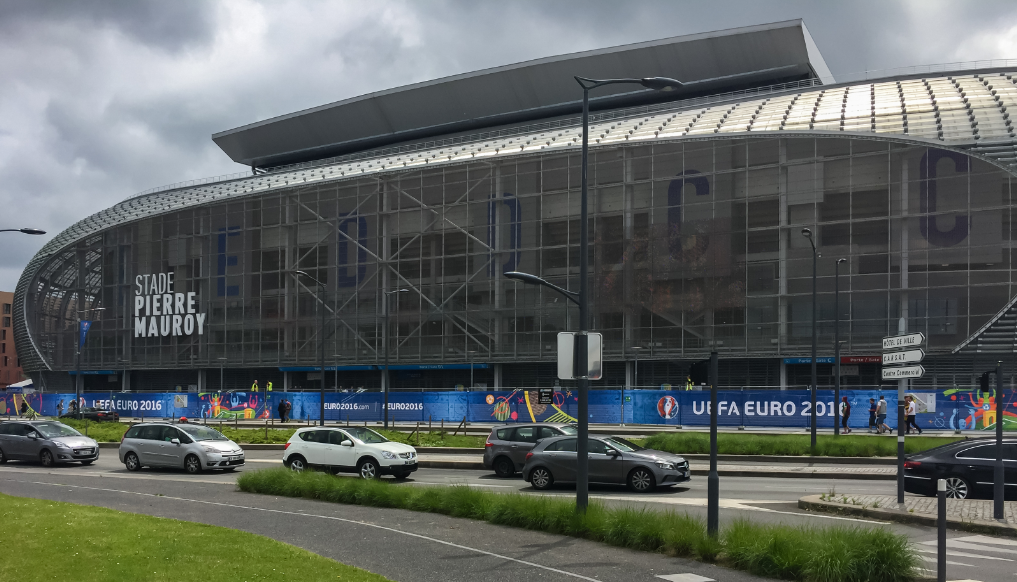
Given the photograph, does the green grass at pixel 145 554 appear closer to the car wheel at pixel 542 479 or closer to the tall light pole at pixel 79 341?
the car wheel at pixel 542 479

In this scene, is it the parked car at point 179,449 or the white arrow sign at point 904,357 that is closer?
the white arrow sign at point 904,357

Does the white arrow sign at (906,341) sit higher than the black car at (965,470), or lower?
higher

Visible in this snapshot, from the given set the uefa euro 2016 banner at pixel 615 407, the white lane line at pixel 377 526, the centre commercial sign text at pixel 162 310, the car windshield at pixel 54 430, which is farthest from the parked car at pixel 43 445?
the centre commercial sign text at pixel 162 310

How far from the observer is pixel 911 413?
35938 millimetres

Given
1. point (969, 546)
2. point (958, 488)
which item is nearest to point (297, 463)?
point (958, 488)

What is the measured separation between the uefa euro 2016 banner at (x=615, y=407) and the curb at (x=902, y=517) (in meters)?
21.1

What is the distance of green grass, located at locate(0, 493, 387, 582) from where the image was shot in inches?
395

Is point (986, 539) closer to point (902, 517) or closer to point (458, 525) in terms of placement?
point (902, 517)

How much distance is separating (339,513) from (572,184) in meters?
43.4

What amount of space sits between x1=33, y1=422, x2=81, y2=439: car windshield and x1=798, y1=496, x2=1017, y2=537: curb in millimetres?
22840

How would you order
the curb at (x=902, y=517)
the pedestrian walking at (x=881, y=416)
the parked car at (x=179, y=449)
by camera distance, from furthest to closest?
the pedestrian walking at (x=881, y=416) < the parked car at (x=179, y=449) < the curb at (x=902, y=517)

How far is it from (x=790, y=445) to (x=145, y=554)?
71.1ft

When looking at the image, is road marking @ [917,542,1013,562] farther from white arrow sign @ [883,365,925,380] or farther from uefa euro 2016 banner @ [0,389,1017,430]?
uefa euro 2016 banner @ [0,389,1017,430]

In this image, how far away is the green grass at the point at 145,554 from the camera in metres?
10.0
